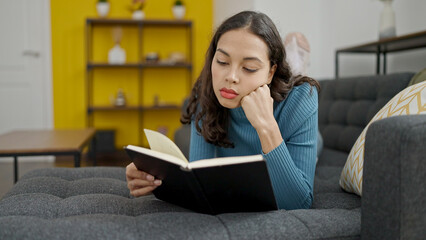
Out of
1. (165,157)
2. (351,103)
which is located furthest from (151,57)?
(165,157)

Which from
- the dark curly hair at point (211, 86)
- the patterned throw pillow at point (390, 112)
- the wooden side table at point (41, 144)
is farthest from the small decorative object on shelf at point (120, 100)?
the patterned throw pillow at point (390, 112)

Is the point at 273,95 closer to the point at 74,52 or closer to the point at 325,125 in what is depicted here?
the point at 325,125

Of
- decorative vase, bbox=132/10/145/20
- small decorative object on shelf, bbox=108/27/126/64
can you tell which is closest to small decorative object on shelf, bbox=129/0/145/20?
decorative vase, bbox=132/10/145/20

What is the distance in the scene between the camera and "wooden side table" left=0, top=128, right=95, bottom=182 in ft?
7.18

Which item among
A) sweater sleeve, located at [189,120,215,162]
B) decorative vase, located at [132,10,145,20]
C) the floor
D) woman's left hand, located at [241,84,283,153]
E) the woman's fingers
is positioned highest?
decorative vase, located at [132,10,145,20]

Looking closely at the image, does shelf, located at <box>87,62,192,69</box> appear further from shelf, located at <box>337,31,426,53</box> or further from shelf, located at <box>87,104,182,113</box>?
shelf, located at <box>337,31,426,53</box>

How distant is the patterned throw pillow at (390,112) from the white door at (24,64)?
4.05m

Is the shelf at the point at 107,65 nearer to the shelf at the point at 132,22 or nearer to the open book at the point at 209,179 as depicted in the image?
A: the shelf at the point at 132,22

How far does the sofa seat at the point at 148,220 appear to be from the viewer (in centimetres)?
86

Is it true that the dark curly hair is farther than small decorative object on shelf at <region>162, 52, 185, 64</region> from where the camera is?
No

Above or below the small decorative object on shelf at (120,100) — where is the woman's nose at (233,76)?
above

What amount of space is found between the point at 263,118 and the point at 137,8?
12.7ft

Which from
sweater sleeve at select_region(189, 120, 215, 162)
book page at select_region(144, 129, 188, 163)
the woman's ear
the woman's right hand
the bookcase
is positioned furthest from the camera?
the bookcase

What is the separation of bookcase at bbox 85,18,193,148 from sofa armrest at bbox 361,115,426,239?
3.89 m
